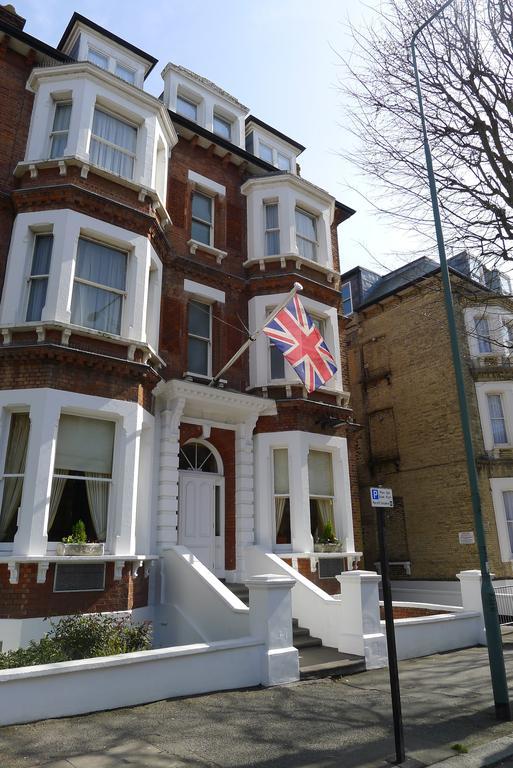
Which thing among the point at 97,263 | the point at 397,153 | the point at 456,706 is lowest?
the point at 456,706

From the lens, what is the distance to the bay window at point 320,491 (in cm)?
1327

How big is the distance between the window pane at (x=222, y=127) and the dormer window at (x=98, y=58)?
3.76 meters

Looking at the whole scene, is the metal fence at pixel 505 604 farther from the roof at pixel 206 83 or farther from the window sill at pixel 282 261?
the roof at pixel 206 83

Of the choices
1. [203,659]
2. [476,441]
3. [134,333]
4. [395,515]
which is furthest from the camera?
[395,515]

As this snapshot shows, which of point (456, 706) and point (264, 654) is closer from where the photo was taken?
point (456, 706)

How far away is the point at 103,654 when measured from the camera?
292 inches

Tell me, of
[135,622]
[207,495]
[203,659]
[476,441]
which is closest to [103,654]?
[203,659]

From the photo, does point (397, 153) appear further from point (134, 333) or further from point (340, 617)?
point (340, 617)

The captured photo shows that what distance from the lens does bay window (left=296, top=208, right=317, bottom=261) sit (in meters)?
15.6

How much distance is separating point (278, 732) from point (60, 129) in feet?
40.8

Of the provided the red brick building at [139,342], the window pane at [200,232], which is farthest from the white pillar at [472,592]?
the window pane at [200,232]

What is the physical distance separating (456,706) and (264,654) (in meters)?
2.65

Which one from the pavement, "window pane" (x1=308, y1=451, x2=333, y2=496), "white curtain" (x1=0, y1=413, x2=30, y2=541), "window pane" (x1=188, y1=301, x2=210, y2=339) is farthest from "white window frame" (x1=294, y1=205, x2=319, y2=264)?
the pavement

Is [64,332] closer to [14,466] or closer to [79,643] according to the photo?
[14,466]
